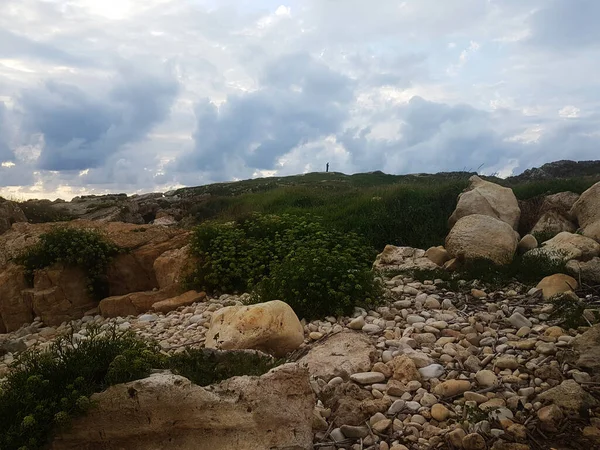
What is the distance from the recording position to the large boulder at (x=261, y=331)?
5891mm

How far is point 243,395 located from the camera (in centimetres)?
379

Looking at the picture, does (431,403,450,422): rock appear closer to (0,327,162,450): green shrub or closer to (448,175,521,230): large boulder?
(0,327,162,450): green shrub

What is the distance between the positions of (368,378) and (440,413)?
31.7 inches

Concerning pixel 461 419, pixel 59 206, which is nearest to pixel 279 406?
pixel 461 419

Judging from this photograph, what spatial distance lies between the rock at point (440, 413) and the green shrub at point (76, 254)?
25.6 feet

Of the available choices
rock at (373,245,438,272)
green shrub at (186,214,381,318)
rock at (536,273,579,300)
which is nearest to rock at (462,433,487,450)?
green shrub at (186,214,381,318)

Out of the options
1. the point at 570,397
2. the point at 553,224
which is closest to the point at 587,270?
the point at 553,224

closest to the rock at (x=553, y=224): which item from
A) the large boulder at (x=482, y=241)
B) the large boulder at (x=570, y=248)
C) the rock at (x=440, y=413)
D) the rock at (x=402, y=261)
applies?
the large boulder at (x=570, y=248)

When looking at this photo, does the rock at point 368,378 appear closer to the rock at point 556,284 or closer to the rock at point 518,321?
the rock at point 518,321

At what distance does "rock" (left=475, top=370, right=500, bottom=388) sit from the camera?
514cm

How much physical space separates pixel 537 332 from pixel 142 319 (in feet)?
19.0

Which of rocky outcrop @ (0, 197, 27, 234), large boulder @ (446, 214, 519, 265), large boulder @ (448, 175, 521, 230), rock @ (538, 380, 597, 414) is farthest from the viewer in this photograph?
rocky outcrop @ (0, 197, 27, 234)

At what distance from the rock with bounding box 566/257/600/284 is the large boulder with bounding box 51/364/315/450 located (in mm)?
6055

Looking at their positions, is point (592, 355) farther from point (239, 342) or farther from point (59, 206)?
point (59, 206)
